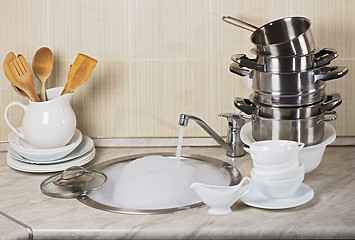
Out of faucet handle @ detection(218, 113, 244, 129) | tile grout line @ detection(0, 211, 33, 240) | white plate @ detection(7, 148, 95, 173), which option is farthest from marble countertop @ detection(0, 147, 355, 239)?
faucet handle @ detection(218, 113, 244, 129)

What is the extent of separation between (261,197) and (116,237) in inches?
14.9

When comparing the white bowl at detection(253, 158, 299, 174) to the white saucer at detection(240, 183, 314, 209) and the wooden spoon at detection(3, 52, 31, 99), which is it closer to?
the white saucer at detection(240, 183, 314, 209)

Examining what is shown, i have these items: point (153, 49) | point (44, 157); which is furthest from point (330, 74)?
point (44, 157)

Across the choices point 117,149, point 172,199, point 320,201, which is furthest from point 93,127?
point 320,201

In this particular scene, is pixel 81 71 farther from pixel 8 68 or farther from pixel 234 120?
pixel 234 120

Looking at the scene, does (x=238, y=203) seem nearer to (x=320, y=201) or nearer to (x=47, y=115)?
(x=320, y=201)

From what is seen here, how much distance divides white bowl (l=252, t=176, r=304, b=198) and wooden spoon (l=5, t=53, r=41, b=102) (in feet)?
2.39

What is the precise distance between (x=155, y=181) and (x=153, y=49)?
0.50 metres

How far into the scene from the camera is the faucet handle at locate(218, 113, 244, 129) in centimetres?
171

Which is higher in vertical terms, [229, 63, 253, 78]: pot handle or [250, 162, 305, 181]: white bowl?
[229, 63, 253, 78]: pot handle

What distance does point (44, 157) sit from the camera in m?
1.61

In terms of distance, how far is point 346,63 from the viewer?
5.84ft

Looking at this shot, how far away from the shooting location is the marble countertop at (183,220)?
123 centimetres

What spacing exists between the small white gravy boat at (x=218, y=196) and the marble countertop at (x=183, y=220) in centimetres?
2
